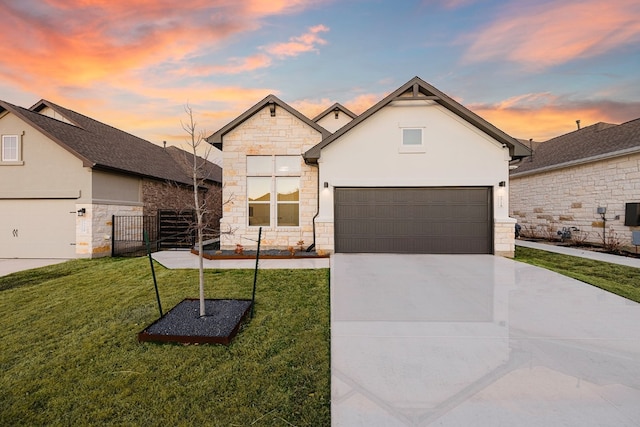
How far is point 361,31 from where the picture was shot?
12.5 m

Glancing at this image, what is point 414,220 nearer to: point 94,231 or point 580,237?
point 580,237

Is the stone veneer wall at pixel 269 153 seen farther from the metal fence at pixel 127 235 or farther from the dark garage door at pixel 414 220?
the metal fence at pixel 127 235

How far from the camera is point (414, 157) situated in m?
10.5

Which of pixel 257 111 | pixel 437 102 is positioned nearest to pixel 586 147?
pixel 437 102

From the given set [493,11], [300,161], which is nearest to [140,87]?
[300,161]

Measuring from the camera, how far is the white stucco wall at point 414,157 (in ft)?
33.7

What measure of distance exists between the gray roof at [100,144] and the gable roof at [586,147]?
16287 mm

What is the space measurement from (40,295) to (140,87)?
1077 cm

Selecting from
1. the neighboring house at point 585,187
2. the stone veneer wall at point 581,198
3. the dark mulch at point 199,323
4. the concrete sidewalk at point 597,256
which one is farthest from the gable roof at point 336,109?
the dark mulch at point 199,323

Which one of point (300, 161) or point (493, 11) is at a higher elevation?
point (493, 11)

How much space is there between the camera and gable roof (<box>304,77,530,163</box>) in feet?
32.3

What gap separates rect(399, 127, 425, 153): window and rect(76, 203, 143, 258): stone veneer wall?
1231cm

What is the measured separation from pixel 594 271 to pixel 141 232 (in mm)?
17558

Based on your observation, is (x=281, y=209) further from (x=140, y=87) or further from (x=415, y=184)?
(x=140, y=87)
